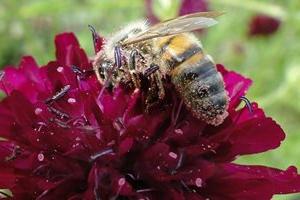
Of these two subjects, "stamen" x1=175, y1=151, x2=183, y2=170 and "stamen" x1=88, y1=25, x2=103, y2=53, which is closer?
"stamen" x1=175, y1=151, x2=183, y2=170

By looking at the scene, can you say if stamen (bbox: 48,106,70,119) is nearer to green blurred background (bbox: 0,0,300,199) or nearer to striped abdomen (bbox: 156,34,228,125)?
striped abdomen (bbox: 156,34,228,125)

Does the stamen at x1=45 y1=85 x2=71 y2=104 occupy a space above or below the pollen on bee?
above

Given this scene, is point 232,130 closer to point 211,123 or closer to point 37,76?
point 211,123

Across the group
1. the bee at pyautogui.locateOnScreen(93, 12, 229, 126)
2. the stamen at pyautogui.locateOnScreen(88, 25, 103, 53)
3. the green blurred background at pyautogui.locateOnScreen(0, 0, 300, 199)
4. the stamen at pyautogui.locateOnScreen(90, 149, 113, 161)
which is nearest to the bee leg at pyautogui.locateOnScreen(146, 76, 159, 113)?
the bee at pyautogui.locateOnScreen(93, 12, 229, 126)

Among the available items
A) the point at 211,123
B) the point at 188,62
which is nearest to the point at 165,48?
the point at 188,62

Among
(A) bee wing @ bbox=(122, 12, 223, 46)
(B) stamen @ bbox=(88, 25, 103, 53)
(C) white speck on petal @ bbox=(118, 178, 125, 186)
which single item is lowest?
(C) white speck on petal @ bbox=(118, 178, 125, 186)

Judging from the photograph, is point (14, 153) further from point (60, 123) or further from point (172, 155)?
point (172, 155)

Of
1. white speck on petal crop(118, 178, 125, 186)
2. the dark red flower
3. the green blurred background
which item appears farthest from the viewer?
the dark red flower

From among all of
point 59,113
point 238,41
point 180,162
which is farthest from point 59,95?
point 238,41
